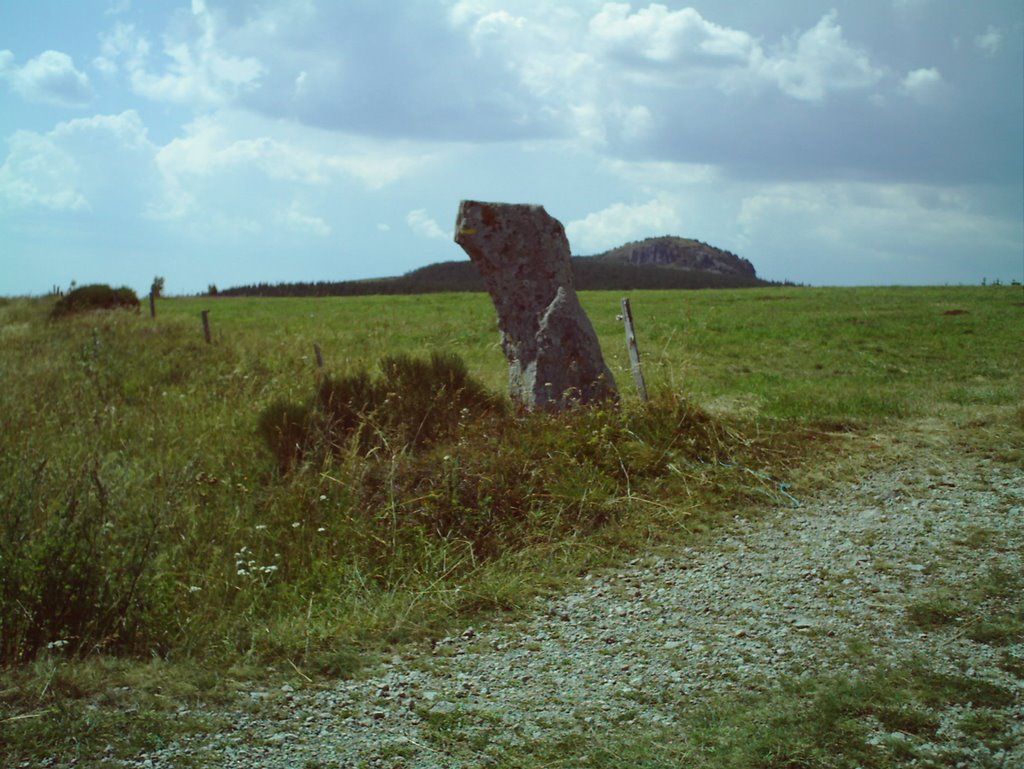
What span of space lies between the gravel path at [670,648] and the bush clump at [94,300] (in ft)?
85.2

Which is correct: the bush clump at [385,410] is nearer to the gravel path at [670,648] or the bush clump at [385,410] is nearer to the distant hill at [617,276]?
the gravel path at [670,648]

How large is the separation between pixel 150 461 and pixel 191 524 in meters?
3.14

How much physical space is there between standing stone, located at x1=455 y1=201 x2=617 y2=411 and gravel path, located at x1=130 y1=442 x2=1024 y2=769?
138 inches

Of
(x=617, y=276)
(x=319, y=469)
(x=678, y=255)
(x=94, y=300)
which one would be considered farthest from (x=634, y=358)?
(x=678, y=255)

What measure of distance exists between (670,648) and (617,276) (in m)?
78.4

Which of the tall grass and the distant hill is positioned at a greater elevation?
the distant hill

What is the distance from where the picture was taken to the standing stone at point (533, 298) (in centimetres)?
1125

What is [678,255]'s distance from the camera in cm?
14162

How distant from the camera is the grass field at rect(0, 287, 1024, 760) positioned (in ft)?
20.1

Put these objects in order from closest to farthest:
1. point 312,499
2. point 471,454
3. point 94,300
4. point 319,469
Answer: point 312,499 < point 471,454 < point 319,469 < point 94,300

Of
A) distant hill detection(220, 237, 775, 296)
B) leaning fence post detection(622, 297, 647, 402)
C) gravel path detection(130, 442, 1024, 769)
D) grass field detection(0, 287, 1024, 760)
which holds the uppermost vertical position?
distant hill detection(220, 237, 775, 296)

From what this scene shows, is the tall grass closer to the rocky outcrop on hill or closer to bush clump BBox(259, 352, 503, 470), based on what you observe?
bush clump BBox(259, 352, 503, 470)

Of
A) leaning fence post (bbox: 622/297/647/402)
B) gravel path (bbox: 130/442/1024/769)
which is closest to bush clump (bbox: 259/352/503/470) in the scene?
leaning fence post (bbox: 622/297/647/402)

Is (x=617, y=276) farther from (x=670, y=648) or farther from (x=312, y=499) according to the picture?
(x=670, y=648)
